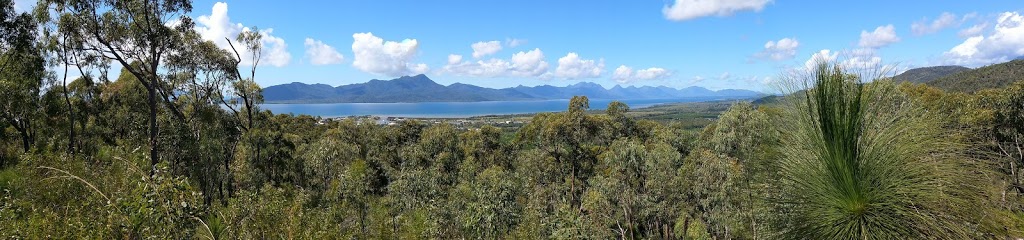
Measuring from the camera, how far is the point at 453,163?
29.2 m

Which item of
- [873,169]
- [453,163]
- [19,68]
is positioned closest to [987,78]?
[453,163]

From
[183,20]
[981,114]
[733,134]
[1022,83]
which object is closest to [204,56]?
[183,20]

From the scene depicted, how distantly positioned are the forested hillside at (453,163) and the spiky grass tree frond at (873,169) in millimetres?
14

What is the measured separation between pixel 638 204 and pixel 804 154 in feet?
62.3

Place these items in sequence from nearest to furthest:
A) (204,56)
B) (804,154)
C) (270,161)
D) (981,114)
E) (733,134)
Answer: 1. (804,154)
2. (733,134)
3. (981,114)
4. (204,56)
5. (270,161)

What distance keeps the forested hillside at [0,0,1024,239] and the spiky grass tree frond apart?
14 millimetres

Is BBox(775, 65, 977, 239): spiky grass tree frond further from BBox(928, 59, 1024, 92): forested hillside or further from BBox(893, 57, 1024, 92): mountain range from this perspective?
BBox(928, 59, 1024, 92): forested hillside

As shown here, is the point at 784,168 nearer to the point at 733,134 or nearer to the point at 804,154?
the point at 804,154

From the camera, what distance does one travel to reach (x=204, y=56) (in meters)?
18.2

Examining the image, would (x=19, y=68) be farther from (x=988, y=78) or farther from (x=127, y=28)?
(x=988, y=78)

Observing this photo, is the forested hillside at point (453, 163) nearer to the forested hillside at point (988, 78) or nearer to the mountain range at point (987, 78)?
the mountain range at point (987, 78)

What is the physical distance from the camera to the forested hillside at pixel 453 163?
3.34 m

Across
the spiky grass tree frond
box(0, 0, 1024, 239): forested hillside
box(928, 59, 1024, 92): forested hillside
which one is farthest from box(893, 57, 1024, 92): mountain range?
the spiky grass tree frond

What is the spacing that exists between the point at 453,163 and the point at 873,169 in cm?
2665
